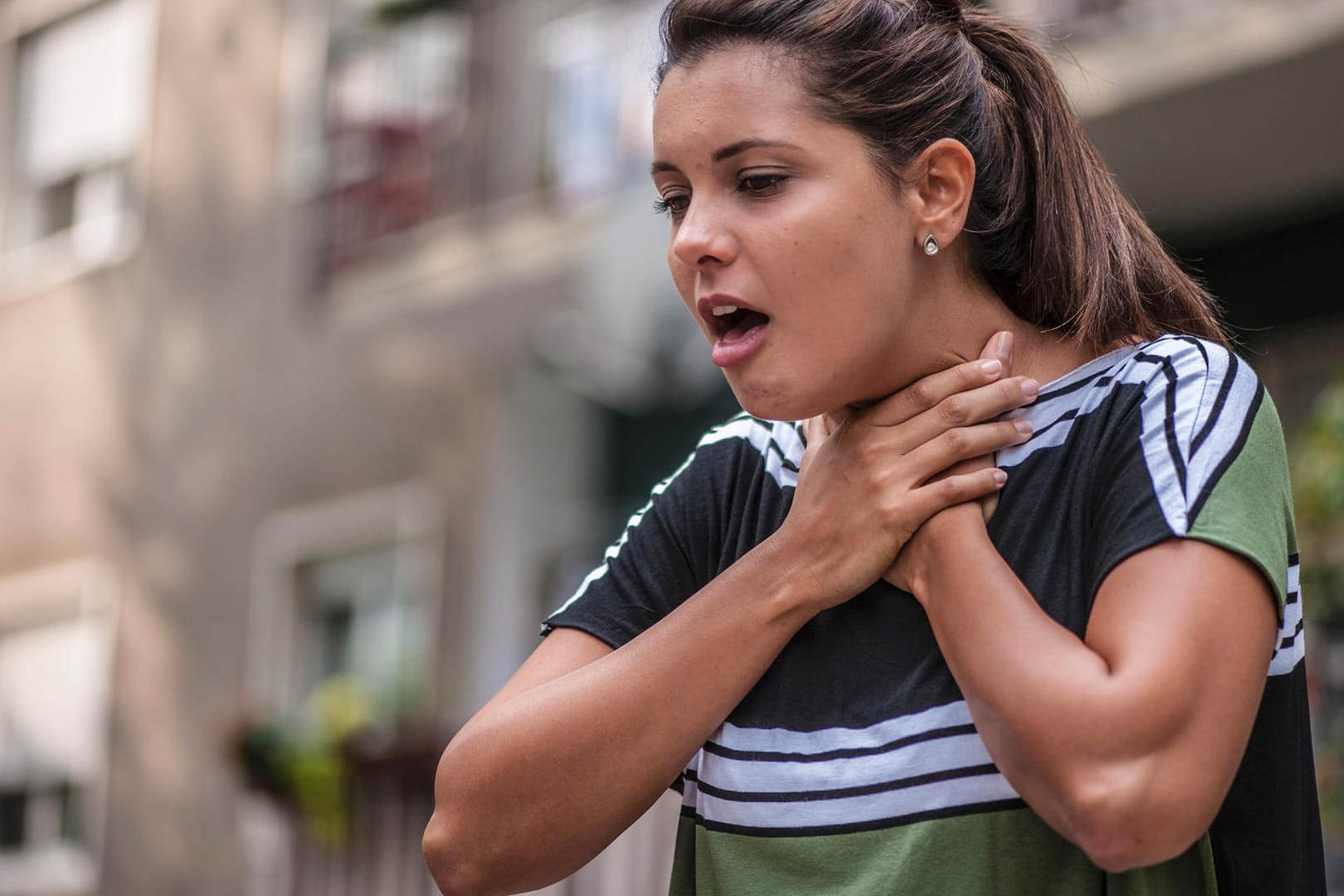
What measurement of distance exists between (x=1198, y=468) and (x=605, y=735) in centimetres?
62

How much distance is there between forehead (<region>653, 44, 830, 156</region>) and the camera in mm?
1822

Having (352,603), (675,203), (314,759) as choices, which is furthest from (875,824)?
(352,603)

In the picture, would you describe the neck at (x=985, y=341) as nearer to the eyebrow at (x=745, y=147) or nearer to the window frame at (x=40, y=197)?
the eyebrow at (x=745, y=147)

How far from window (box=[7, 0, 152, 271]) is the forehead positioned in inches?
424

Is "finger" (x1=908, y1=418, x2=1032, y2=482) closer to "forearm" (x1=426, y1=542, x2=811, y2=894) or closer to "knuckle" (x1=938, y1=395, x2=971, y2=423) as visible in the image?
"knuckle" (x1=938, y1=395, x2=971, y2=423)

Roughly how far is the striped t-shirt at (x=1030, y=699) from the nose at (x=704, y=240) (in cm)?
34

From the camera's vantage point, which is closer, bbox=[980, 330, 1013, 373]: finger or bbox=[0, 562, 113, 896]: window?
bbox=[980, 330, 1013, 373]: finger

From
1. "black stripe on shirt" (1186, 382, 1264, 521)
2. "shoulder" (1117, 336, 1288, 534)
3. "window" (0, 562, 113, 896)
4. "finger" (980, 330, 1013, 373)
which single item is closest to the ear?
"finger" (980, 330, 1013, 373)

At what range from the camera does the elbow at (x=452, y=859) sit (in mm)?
1916

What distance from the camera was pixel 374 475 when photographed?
10273mm

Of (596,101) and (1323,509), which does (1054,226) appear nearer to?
(1323,509)

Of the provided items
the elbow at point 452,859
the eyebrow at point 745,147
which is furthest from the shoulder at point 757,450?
the elbow at point 452,859

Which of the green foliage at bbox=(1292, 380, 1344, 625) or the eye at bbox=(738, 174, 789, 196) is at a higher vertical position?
the green foliage at bbox=(1292, 380, 1344, 625)

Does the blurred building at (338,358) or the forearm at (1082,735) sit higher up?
the blurred building at (338,358)
